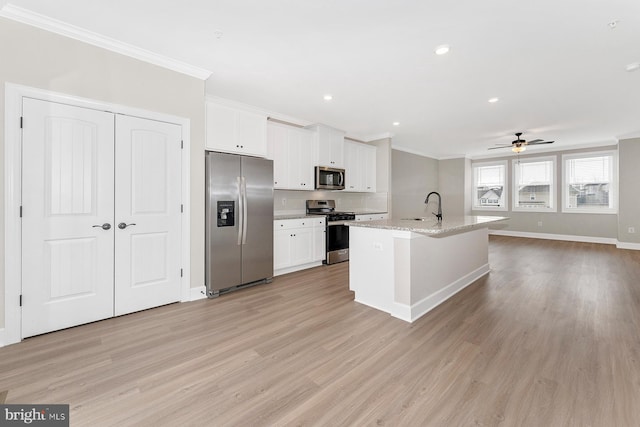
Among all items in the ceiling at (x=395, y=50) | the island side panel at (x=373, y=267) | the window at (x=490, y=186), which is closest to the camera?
the ceiling at (x=395, y=50)

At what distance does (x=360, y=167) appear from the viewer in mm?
6223

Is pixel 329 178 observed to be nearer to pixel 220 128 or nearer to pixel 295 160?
pixel 295 160

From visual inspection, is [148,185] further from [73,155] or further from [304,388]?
[304,388]

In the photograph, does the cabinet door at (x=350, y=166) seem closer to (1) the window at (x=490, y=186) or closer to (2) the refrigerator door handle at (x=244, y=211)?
(2) the refrigerator door handle at (x=244, y=211)

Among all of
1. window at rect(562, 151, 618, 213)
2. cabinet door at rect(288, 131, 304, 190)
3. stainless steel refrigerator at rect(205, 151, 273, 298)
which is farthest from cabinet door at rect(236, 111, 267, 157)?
window at rect(562, 151, 618, 213)

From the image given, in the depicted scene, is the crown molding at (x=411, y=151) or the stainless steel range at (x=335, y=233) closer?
the stainless steel range at (x=335, y=233)

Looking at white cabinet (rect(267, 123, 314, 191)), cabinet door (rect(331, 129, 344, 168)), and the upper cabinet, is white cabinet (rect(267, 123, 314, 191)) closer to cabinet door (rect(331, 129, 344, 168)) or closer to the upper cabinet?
the upper cabinet

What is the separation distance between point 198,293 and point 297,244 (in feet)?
5.64

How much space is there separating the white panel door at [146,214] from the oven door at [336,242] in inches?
102

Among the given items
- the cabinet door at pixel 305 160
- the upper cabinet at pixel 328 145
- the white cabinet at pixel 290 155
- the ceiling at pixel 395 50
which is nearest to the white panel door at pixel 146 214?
the ceiling at pixel 395 50

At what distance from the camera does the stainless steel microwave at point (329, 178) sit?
17.0 feet

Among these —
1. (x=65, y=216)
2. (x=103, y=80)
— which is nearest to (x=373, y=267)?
(x=65, y=216)

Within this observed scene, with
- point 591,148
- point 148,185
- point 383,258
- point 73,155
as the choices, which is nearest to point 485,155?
point 591,148

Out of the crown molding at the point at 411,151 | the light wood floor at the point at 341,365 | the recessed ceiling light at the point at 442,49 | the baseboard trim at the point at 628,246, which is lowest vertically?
the light wood floor at the point at 341,365
